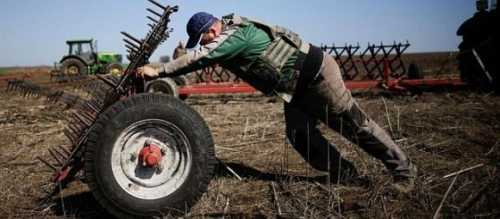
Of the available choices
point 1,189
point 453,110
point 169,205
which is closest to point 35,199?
point 1,189

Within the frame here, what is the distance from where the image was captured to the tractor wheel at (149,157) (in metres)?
2.85

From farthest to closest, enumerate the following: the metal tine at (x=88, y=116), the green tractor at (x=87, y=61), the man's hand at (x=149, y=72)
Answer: the green tractor at (x=87, y=61) < the metal tine at (x=88, y=116) < the man's hand at (x=149, y=72)

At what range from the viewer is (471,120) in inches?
242

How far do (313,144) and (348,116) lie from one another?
1.74 ft

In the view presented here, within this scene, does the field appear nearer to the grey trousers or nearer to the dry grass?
the dry grass

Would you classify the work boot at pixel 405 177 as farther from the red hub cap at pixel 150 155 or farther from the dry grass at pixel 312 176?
the red hub cap at pixel 150 155

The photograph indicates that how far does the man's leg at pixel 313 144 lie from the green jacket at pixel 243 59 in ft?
1.74

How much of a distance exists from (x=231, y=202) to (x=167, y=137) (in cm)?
73

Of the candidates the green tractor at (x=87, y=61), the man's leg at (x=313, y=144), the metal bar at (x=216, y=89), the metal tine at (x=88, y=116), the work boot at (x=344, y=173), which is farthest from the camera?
the green tractor at (x=87, y=61)

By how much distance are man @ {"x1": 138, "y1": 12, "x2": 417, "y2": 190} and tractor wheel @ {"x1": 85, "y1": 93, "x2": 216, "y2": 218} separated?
0.34m

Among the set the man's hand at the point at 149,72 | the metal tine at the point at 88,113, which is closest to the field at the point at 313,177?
the metal tine at the point at 88,113

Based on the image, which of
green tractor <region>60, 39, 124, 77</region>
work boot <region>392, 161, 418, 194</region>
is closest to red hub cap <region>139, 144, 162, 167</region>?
work boot <region>392, 161, 418, 194</region>

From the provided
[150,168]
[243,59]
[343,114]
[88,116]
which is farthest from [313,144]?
[88,116]

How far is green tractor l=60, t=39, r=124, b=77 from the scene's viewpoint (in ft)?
72.0
